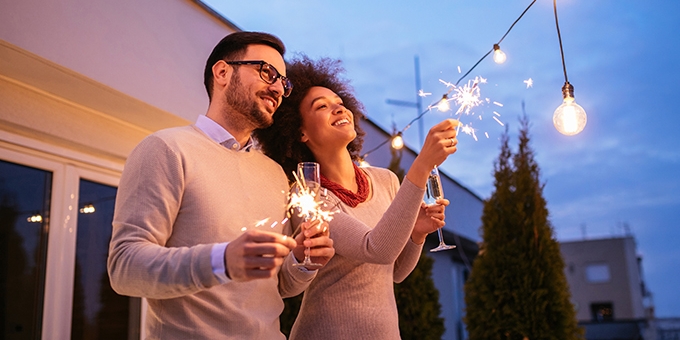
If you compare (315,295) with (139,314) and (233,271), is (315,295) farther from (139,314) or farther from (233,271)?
(139,314)

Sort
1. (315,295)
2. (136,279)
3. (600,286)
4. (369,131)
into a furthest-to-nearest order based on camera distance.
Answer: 1. (600,286)
2. (369,131)
3. (315,295)
4. (136,279)

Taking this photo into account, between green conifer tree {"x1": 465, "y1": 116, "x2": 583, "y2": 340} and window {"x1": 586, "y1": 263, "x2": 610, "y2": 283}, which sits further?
window {"x1": 586, "y1": 263, "x2": 610, "y2": 283}

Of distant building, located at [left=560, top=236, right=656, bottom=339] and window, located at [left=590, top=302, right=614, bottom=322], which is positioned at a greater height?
distant building, located at [left=560, top=236, right=656, bottom=339]

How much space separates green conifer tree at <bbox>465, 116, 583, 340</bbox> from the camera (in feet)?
17.2

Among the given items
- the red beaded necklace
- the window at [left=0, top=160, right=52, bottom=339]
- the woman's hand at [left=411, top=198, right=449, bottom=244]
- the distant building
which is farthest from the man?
the distant building

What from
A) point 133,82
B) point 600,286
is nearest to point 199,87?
point 133,82

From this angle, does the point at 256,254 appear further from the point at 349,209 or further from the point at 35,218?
the point at 35,218

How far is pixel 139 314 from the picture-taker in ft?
13.3

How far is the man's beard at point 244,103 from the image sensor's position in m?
2.34

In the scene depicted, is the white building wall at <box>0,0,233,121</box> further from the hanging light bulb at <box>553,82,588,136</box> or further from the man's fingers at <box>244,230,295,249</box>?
the hanging light bulb at <box>553,82,588,136</box>

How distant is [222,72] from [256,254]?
1222mm

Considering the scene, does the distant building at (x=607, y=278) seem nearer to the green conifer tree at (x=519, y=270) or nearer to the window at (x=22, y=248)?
the green conifer tree at (x=519, y=270)

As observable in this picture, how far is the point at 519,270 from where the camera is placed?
5.45 metres

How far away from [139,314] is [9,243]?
1.17 m
